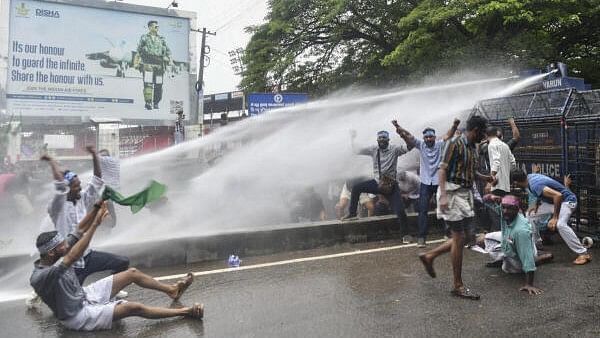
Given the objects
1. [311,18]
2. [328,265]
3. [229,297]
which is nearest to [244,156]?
[328,265]

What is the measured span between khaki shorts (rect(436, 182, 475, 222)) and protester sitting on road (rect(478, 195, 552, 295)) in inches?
28.3

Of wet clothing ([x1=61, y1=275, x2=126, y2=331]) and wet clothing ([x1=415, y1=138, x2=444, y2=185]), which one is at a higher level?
wet clothing ([x1=415, y1=138, x2=444, y2=185])

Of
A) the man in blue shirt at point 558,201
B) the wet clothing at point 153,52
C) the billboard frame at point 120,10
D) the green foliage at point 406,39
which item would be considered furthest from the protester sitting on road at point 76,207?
the wet clothing at point 153,52

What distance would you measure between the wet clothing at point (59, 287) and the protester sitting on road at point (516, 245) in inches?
166

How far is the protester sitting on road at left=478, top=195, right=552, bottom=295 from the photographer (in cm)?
520

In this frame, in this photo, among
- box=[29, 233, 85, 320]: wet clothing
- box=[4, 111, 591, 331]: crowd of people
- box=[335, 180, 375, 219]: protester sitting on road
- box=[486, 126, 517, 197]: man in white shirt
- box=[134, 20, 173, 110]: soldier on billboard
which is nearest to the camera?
box=[29, 233, 85, 320]: wet clothing

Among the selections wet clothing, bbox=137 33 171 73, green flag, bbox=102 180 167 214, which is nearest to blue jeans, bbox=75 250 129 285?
green flag, bbox=102 180 167 214

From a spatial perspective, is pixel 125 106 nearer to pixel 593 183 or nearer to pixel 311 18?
pixel 311 18

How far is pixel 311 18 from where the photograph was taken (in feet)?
61.3

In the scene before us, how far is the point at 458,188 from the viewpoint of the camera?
5.11m

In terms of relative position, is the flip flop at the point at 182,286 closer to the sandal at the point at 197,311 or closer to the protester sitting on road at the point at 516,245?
the sandal at the point at 197,311

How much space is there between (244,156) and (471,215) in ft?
17.5

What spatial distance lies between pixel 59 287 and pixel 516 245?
178 inches

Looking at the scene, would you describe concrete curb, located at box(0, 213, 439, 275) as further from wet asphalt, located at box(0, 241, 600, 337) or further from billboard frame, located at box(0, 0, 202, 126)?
billboard frame, located at box(0, 0, 202, 126)
